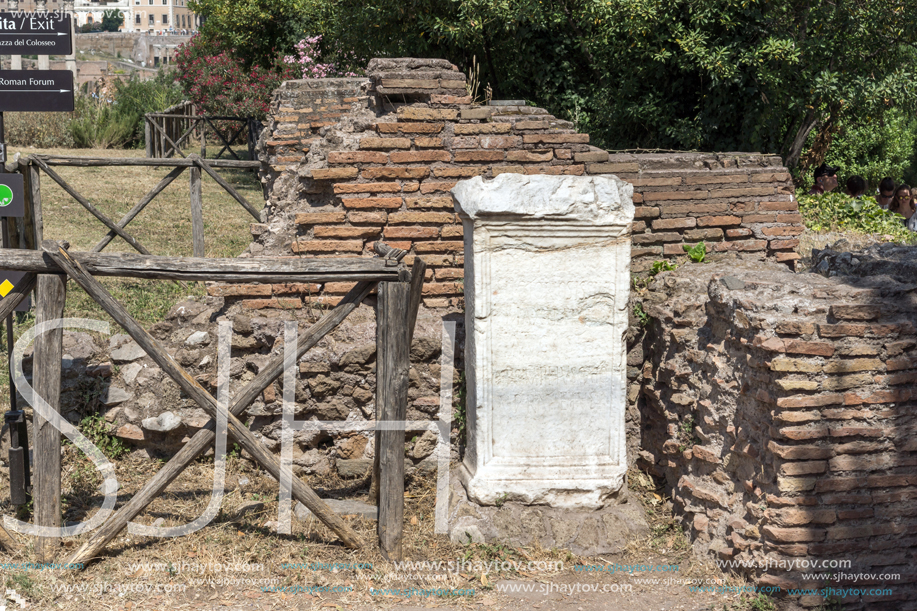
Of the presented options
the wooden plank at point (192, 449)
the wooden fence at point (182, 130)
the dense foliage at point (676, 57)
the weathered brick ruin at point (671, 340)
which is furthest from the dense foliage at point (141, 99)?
the wooden plank at point (192, 449)

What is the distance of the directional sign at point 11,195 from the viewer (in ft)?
20.1

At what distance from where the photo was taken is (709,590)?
146 inches

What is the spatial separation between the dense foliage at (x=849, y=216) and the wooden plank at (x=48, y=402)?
7.54m

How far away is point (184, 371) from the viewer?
369cm

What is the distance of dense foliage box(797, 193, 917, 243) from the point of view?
8859mm

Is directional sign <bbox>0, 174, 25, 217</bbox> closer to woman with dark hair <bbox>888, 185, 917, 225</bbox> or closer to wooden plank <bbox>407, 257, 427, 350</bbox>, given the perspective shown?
wooden plank <bbox>407, 257, 427, 350</bbox>

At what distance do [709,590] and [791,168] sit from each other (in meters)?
8.87

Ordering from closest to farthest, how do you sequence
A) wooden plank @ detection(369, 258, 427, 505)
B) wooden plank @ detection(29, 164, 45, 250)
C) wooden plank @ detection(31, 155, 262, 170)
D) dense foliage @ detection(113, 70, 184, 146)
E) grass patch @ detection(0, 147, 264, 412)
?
wooden plank @ detection(369, 258, 427, 505)
grass patch @ detection(0, 147, 264, 412)
wooden plank @ detection(29, 164, 45, 250)
wooden plank @ detection(31, 155, 262, 170)
dense foliage @ detection(113, 70, 184, 146)

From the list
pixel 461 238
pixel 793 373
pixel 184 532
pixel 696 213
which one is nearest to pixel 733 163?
pixel 696 213

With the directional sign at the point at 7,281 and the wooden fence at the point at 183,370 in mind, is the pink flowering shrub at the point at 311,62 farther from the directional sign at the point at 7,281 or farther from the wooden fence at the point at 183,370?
the wooden fence at the point at 183,370

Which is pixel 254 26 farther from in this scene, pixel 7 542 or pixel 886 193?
pixel 7 542

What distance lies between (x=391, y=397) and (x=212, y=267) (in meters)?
1.02

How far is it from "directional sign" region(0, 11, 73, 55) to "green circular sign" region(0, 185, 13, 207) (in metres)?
1.01

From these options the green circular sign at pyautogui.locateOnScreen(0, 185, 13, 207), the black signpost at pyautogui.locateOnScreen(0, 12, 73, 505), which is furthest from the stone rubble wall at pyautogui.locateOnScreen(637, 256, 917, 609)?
the green circular sign at pyautogui.locateOnScreen(0, 185, 13, 207)
